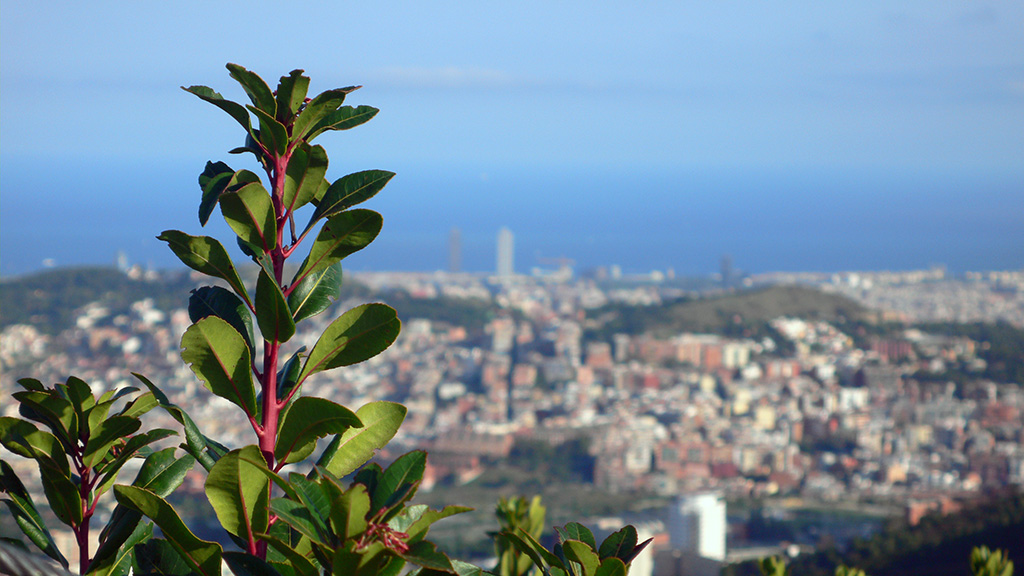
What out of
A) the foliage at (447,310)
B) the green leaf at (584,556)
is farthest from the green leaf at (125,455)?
the foliage at (447,310)

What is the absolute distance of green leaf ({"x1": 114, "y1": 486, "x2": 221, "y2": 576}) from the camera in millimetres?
577

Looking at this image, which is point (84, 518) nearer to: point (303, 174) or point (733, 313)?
point (303, 174)

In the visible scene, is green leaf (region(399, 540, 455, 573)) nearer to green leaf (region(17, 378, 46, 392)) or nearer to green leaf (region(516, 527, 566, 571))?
green leaf (region(516, 527, 566, 571))

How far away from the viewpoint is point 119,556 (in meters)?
0.69

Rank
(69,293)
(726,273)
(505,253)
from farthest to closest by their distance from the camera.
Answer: (505,253) → (726,273) → (69,293)

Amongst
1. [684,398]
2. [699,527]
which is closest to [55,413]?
[699,527]

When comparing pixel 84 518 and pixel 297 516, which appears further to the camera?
pixel 84 518

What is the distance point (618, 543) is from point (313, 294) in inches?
12.5

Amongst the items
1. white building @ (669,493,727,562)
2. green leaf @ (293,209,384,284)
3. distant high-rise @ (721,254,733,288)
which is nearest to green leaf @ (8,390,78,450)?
green leaf @ (293,209,384,284)

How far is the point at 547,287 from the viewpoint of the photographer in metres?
33.7

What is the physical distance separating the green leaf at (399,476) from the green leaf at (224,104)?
30 centimetres

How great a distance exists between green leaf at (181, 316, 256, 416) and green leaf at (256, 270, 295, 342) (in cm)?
2

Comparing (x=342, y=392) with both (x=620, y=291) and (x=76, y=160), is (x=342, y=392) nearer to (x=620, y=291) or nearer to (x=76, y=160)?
(x=620, y=291)

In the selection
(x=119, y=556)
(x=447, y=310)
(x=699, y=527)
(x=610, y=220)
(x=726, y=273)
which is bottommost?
(x=699, y=527)
